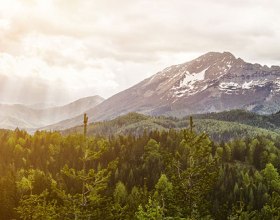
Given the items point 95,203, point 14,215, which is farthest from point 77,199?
point 14,215

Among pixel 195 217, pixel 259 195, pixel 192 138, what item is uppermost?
pixel 192 138

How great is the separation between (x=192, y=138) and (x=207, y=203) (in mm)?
5929

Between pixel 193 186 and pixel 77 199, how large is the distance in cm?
999

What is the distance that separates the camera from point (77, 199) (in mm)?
35781

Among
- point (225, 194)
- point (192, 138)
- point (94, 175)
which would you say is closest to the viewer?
point (94, 175)

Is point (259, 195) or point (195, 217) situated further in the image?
point (259, 195)

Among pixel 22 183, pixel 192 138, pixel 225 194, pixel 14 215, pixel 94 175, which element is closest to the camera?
pixel 94 175

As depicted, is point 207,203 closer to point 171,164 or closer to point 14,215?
point 171,164

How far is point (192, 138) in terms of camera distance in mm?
37969

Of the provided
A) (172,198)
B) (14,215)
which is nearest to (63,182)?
(14,215)

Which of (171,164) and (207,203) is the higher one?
(171,164)

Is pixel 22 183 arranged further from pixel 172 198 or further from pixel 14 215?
pixel 172 198

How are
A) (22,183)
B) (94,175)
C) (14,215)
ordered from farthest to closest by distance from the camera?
(22,183), (14,215), (94,175)

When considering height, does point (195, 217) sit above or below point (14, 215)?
above
